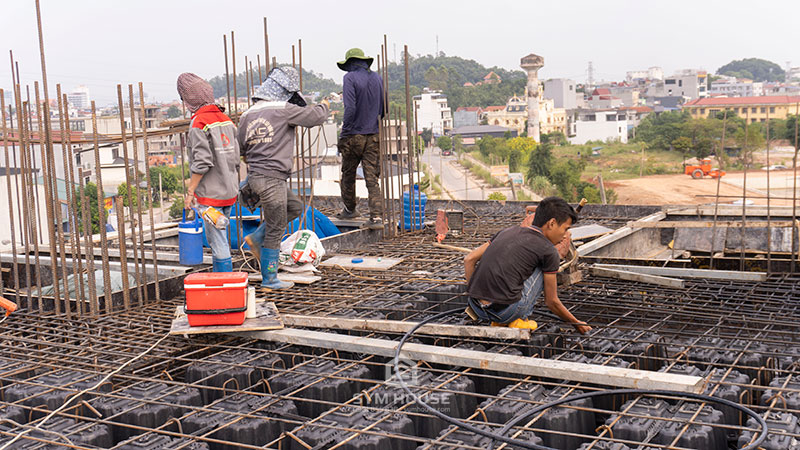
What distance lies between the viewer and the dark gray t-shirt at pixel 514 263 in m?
4.84

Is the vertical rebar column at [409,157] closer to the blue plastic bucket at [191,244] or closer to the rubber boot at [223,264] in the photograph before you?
the blue plastic bucket at [191,244]

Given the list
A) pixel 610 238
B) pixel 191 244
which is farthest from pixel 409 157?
pixel 191 244

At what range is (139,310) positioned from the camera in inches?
237

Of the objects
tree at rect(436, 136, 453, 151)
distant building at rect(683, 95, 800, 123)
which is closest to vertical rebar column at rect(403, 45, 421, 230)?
distant building at rect(683, 95, 800, 123)

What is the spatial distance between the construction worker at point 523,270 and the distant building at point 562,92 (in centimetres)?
13562

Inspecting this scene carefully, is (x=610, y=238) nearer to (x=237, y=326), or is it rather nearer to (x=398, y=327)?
(x=398, y=327)

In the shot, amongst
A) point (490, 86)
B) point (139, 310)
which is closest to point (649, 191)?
point (139, 310)

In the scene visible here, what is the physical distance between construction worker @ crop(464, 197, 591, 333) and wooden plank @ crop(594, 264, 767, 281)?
2.36m

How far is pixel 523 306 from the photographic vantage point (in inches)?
195

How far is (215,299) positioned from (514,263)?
1946mm

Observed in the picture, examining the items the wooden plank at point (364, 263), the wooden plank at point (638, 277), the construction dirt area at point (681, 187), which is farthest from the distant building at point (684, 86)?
the wooden plank at point (364, 263)

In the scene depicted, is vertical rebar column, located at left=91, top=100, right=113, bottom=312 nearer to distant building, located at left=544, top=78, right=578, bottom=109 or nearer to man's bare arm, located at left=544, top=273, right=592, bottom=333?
man's bare arm, located at left=544, top=273, right=592, bottom=333

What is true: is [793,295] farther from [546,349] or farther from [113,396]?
[113,396]

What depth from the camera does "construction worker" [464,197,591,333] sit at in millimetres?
4848
